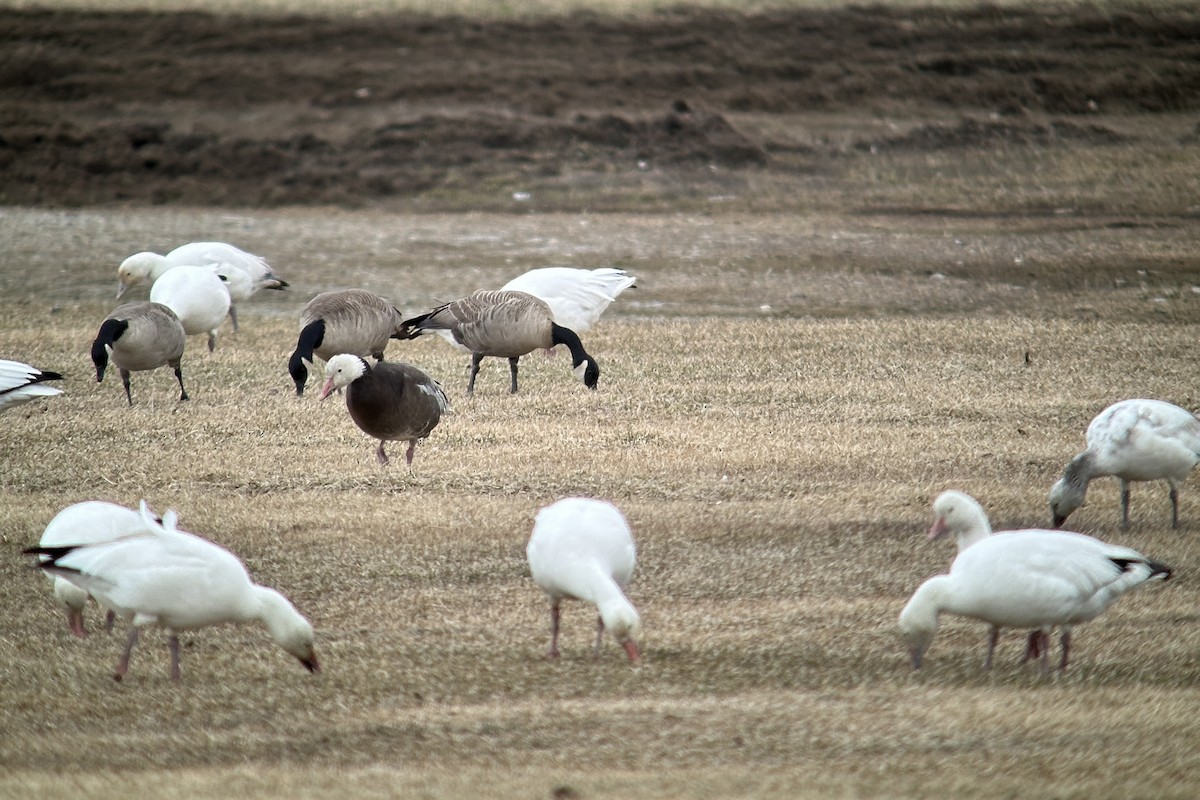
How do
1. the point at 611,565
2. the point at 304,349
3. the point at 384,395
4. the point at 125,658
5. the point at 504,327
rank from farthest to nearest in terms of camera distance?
1. the point at 504,327
2. the point at 304,349
3. the point at 384,395
4. the point at 611,565
5. the point at 125,658

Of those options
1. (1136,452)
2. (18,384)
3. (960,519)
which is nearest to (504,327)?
(18,384)

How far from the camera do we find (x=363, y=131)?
71.7 ft

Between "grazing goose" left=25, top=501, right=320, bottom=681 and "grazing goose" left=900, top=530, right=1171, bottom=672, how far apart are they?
7.40 ft

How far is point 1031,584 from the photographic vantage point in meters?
4.66

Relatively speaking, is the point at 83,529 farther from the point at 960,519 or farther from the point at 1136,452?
the point at 1136,452

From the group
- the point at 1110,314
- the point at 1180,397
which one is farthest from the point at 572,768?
the point at 1110,314

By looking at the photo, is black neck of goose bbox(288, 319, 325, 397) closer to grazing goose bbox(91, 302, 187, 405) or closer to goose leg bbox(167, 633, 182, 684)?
grazing goose bbox(91, 302, 187, 405)

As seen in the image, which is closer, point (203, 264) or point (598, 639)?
point (598, 639)

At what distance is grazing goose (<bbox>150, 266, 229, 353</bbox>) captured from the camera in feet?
32.7

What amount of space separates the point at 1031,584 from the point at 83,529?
3536 mm

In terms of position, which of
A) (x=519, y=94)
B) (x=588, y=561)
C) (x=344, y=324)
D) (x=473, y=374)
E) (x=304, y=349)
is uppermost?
(x=519, y=94)

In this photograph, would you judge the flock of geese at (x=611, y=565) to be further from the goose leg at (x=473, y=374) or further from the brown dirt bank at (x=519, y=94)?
the brown dirt bank at (x=519, y=94)

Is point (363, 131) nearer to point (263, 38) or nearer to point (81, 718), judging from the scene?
point (263, 38)

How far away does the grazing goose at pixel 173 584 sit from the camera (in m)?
4.71
